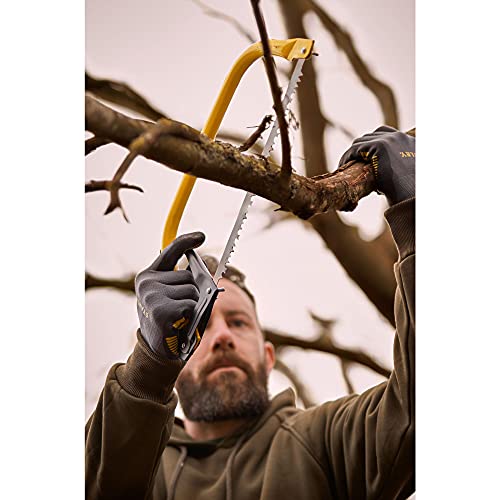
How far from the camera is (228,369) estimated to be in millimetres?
1349

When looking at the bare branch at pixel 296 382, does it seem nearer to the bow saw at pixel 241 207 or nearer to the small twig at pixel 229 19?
the bow saw at pixel 241 207

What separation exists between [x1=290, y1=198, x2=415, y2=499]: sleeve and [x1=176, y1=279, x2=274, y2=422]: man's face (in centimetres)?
10

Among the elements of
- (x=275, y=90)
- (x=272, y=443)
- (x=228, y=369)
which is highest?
(x=275, y=90)

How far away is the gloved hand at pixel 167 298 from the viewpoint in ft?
3.41

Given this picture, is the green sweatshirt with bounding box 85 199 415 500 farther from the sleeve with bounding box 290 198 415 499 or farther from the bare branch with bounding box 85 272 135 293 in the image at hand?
the bare branch with bounding box 85 272 135 293

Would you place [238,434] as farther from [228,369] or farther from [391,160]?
[391,160]

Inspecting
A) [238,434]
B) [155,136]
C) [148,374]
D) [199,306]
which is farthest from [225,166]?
[238,434]

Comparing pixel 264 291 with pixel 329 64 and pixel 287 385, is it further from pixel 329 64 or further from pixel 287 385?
pixel 329 64

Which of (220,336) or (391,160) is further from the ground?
(391,160)

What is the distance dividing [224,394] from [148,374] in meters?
0.23

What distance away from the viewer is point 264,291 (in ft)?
4.23

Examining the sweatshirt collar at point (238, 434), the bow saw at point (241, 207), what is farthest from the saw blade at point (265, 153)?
the sweatshirt collar at point (238, 434)

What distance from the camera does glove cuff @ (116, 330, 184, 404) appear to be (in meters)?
1.12

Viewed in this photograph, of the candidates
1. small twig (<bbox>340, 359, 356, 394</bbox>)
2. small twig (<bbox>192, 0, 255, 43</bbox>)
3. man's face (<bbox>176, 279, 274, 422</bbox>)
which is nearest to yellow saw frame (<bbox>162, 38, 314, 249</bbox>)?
small twig (<bbox>192, 0, 255, 43</bbox>)
